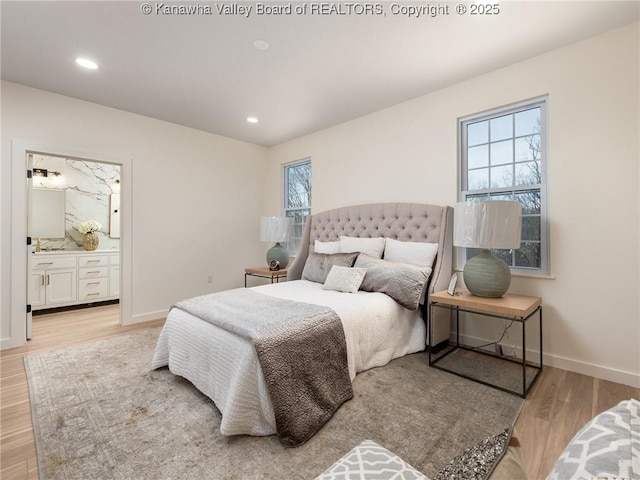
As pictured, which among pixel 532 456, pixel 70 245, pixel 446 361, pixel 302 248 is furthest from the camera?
pixel 70 245

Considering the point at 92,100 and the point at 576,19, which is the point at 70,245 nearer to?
the point at 92,100

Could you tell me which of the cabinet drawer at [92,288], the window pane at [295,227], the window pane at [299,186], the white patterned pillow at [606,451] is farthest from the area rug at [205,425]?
the window pane at [299,186]

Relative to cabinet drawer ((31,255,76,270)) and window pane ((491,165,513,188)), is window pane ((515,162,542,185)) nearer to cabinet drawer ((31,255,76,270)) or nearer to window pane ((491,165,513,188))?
window pane ((491,165,513,188))

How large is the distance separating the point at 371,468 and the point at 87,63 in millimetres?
3513

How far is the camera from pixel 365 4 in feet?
6.44

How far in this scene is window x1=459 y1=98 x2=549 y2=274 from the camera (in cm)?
256

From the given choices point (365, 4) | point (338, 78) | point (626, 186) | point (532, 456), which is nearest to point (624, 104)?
point (626, 186)

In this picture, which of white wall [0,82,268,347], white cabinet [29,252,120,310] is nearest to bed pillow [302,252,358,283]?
white wall [0,82,268,347]

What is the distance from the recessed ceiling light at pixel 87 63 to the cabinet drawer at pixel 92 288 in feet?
10.6

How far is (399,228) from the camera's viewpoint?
327cm

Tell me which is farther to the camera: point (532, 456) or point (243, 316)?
point (243, 316)

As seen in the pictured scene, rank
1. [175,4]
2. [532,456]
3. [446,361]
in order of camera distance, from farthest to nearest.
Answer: [446,361] → [175,4] → [532,456]

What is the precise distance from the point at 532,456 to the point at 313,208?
3.50m

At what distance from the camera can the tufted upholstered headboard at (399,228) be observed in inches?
111
